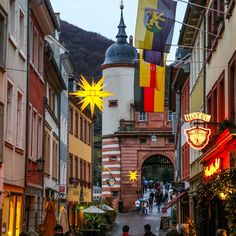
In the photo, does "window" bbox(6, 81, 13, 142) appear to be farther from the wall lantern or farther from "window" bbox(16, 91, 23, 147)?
the wall lantern

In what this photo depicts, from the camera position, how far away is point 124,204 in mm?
71125

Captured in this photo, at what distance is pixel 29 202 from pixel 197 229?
6.96m

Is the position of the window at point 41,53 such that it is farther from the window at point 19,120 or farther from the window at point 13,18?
the window at point 13,18

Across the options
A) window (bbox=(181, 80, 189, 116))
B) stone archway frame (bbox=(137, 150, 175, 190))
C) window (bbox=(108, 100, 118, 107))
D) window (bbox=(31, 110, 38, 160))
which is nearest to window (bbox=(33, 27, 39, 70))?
window (bbox=(31, 110, 38, 160))

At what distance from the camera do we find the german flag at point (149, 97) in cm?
2581

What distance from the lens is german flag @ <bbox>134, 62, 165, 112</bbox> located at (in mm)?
25812

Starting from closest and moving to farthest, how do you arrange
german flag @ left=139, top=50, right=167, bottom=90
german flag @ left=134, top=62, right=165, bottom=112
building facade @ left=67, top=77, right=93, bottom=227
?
german flag @ left=139, top=50, right=167, bottom=90
german flag @ left=134, top=62, right=165, bottom=112
building facade @ left=67, top=77, right=93, bottom=227

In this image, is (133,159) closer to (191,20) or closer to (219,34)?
(191,20)

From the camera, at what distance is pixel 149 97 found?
85.8ft

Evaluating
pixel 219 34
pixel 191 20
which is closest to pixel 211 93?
pixel 219 34

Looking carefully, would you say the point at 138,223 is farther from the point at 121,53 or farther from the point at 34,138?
the point at 34,138

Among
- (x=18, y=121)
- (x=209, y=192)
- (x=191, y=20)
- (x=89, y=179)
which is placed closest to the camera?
(x=209, y=192)

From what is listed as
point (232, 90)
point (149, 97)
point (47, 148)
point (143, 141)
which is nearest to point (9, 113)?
point (232, 90)

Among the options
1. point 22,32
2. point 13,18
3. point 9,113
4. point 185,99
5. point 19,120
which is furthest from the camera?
point 185,99
